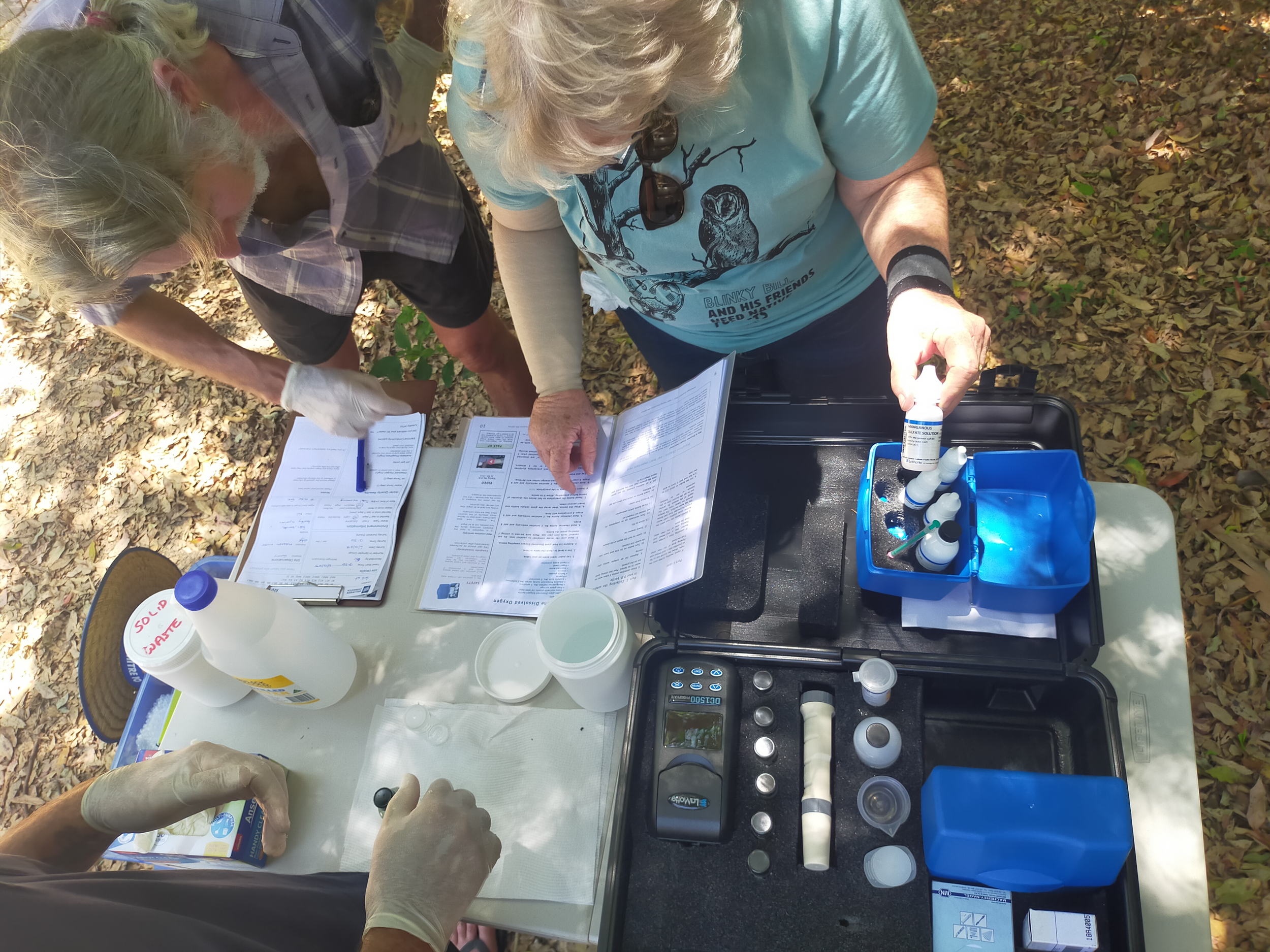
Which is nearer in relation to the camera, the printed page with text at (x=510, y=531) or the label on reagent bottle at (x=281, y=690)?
the label on reagent bottle at (x=281, y=690)

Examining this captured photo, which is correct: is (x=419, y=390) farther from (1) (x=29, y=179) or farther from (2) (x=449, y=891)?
(2) (x=449, y=891)

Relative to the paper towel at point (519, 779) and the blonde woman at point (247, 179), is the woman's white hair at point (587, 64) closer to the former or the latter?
the blonde woman at point (247, 179)

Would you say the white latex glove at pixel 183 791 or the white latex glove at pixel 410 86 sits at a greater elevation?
the white latex glove at pixel 410 86

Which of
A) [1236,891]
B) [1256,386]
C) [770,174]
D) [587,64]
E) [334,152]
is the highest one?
[587,64]

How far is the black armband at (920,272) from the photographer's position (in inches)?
39.6

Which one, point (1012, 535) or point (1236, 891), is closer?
point (1012, 535)

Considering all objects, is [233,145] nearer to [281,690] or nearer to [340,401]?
[340,401]

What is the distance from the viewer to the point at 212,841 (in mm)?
1033

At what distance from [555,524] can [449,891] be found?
60cm

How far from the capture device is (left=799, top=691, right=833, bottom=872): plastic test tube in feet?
2.78

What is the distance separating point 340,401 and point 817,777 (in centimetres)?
114

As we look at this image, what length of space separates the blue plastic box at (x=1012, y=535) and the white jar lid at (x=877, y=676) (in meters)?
0.12

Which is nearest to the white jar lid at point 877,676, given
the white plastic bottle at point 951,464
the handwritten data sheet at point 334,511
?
the white plastic bottle at point 951,464

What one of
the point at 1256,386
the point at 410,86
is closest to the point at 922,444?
the point at 410,86
